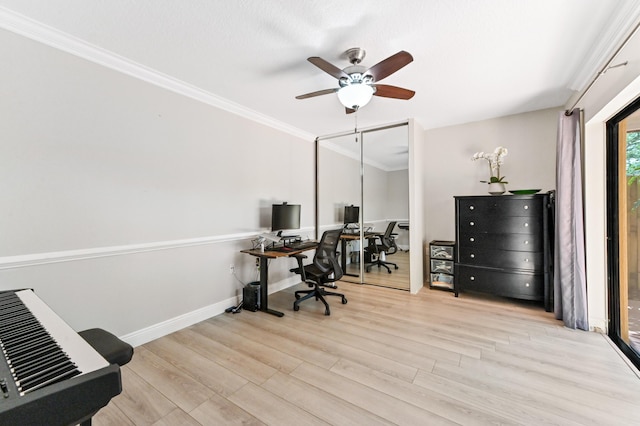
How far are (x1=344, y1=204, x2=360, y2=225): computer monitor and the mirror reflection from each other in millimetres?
18

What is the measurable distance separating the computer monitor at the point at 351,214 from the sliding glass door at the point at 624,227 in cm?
296

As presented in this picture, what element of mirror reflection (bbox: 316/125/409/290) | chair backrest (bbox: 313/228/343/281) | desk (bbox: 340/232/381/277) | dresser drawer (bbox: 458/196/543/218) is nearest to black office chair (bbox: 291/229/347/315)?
chair backrest (bbox: 313/228/343/281)

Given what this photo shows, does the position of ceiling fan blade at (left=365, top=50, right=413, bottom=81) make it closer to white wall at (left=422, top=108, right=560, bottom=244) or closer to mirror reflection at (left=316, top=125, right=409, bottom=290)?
mirror reflection at (left=316, top=125, right=409, bottom=290)

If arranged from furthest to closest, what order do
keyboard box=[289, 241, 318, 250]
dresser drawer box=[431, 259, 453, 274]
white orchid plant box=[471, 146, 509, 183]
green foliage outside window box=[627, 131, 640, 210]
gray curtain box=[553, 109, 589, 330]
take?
dresser drawer box=[431, 259, 453, 274] < white orchid plant box=[471, 146, 509, 183] < keyboard box=[289, 241, 318, 250] < gray curtain box=[553, 109, 589, 330] < green foliage outside window box=[627, 131, 640, 210]

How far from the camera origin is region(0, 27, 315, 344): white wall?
6.12 feet

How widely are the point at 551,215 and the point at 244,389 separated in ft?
12.1

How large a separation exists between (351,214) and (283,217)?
1487 millimetres

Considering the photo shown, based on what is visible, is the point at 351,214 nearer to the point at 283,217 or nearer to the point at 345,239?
the point at 345,239

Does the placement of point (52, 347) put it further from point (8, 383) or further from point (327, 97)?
point (327, 97)

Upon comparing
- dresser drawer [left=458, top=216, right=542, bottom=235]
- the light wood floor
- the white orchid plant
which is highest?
the white orchid plant

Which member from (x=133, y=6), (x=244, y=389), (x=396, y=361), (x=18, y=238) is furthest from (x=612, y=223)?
(x=18, y=238)

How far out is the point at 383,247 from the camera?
15.1 ft

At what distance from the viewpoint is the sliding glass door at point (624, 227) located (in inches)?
85.4

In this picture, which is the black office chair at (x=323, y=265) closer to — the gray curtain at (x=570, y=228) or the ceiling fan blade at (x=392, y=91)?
the ceiling fan blade at (x=392, y=91)
